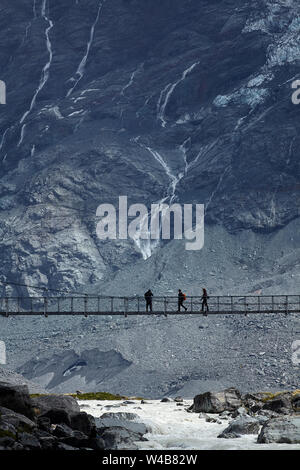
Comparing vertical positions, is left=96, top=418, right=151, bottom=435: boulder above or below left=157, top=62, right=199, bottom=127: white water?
below

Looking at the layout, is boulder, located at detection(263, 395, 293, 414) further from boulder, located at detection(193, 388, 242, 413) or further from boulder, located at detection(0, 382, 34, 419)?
boulder, located at detection(0, 382, 34, 419)

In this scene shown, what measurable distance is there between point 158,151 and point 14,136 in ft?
107

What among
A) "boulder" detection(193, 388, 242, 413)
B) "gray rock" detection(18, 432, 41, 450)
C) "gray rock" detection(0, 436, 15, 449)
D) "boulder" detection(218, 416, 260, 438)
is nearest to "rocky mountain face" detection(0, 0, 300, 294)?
"boulder" detection(193, 388, 242, 413)

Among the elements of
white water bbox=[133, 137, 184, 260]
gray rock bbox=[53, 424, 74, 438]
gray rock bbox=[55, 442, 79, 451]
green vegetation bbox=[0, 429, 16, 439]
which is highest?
white water bbox=[133, 137, 184, 260]

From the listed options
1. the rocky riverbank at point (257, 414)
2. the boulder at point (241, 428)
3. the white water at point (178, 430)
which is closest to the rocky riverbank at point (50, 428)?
the white water at point (178, 430)

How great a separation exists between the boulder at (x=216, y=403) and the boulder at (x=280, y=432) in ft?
31.7

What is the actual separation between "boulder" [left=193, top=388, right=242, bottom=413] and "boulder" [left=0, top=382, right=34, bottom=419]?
12.4 m

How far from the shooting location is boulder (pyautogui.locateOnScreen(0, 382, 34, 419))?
116ft

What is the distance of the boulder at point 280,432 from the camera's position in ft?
114

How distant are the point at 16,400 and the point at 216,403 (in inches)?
530

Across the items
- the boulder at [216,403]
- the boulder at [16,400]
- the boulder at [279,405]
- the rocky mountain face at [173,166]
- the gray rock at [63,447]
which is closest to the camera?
the gray rock at [63,447]

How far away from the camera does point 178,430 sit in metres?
39.7

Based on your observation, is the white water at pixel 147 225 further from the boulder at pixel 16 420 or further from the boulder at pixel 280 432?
the boulder at pixel 16 420

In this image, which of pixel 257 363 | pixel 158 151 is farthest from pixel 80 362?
pixel 158 151
